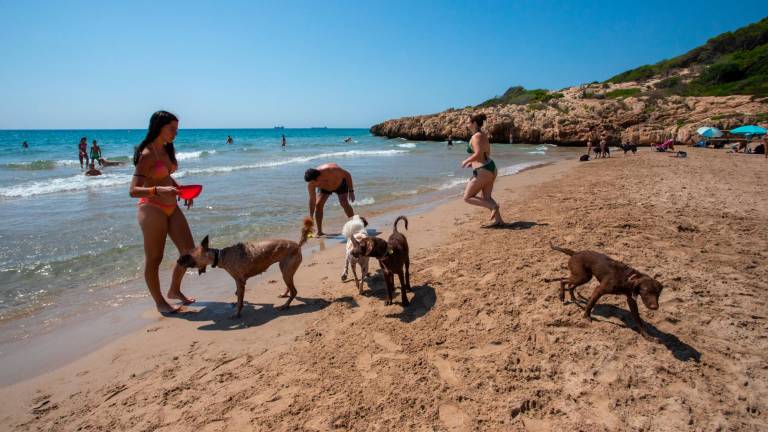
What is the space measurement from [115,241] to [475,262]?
7319mm

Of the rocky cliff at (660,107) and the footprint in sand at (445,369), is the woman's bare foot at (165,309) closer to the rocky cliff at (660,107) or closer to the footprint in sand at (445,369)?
the footprint in sand at (445,369)

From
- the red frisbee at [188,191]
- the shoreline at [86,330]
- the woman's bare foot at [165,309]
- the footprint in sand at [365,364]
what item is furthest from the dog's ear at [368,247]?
the woman's bare foot at [165,309]

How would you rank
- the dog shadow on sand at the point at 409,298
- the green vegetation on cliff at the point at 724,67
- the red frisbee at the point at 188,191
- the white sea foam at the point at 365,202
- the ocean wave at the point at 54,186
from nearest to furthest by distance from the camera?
1. the dog shadow on sand at the point at 409,298
2. the red frisbee at the point at 188,191
3. the white sea foam at the point at 365,202
4. the ocean wave at the point at 54,186
5. the green vegetation on cliff at the point at 724,67

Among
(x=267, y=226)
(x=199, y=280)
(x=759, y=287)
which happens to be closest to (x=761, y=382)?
(x=759, y=287)

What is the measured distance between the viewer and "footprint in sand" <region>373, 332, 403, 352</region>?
11.9 feet

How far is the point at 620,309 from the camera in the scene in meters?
3.90

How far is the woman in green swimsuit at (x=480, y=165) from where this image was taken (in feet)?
23.8

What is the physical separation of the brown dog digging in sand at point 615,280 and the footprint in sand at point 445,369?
5.00ft

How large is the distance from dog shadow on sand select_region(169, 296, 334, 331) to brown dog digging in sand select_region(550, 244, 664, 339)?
2913 mm

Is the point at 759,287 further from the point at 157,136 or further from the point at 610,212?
the point at 157,136

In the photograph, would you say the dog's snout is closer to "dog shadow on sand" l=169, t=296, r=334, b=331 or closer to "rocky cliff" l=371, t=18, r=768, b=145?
"dog shadow on sand" l=169, t=296, r=334, b=331

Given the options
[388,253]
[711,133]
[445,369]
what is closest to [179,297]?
[388,253]

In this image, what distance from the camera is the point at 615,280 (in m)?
3.41

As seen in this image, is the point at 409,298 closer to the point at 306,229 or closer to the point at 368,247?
the point at 368,247
